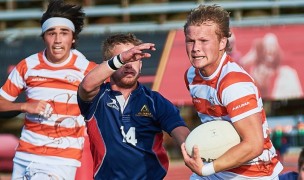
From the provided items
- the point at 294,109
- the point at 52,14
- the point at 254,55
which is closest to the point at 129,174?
the point at 52,14

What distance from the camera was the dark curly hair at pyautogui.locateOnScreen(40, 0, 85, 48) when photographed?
695 cm

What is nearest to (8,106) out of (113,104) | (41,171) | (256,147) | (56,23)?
(41,171)

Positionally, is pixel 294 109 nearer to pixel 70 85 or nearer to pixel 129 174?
pixel 70 85

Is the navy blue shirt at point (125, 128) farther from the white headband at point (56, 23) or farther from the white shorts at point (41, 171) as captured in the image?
the white headband at point (56, 23)

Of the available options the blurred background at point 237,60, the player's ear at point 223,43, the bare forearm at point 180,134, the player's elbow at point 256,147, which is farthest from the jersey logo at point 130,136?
the blurred background at point 237,60

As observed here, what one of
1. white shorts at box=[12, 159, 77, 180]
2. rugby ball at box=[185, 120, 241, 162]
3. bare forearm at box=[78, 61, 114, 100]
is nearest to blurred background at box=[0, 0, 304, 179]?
white shorts at box=[12, 159, 77, 180]

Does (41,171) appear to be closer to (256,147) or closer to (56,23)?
(56,23)

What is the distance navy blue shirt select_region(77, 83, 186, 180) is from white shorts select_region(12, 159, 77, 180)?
4.02ft

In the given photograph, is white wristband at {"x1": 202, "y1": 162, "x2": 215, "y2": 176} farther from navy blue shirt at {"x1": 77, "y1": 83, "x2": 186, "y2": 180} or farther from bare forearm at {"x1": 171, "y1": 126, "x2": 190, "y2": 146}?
navy blue shirt at {"x1": 77, "y1": 83, "x2": 186, "y2": 180}

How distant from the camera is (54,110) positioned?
6.66 metres

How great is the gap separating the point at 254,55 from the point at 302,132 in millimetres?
1772

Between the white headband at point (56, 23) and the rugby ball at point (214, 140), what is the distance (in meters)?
2.44

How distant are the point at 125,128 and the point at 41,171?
1451 mm

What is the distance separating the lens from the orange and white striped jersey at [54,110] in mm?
6680
